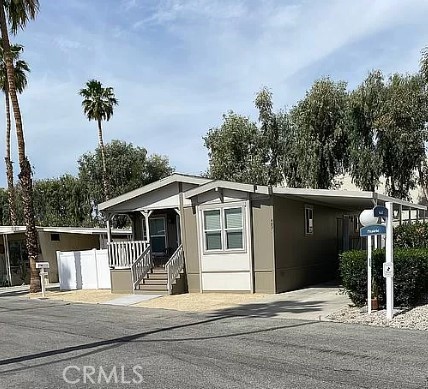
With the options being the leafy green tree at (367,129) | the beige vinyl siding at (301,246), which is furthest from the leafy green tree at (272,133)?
the beige vinyl siding at (301,246)

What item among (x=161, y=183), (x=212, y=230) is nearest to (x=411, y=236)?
(x=212, y=230)

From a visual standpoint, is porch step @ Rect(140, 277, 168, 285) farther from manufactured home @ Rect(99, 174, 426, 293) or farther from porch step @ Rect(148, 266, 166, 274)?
porch step @ Rect(148, 266, 166, 274)

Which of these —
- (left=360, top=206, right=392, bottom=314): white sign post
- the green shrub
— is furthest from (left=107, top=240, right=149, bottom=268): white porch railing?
(left=360, top=206, right=392, bottom=314): white sign post

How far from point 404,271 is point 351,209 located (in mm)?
11170

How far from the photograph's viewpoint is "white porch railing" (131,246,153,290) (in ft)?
56.2

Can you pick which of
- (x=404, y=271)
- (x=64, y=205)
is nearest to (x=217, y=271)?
(x=404, y=271)

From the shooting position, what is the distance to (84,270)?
2042cm

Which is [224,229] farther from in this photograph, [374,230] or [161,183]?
[374,230]

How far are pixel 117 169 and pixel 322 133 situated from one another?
1851cm

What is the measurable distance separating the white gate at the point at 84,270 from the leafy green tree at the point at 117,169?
1883cm

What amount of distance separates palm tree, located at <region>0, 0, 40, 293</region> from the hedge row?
1308 centimetres

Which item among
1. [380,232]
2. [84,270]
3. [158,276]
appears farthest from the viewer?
[84,270]

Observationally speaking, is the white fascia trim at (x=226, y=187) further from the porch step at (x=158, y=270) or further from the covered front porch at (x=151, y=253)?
the porch step at (x=158, y=270)

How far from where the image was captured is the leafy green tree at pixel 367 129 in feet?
82.9
